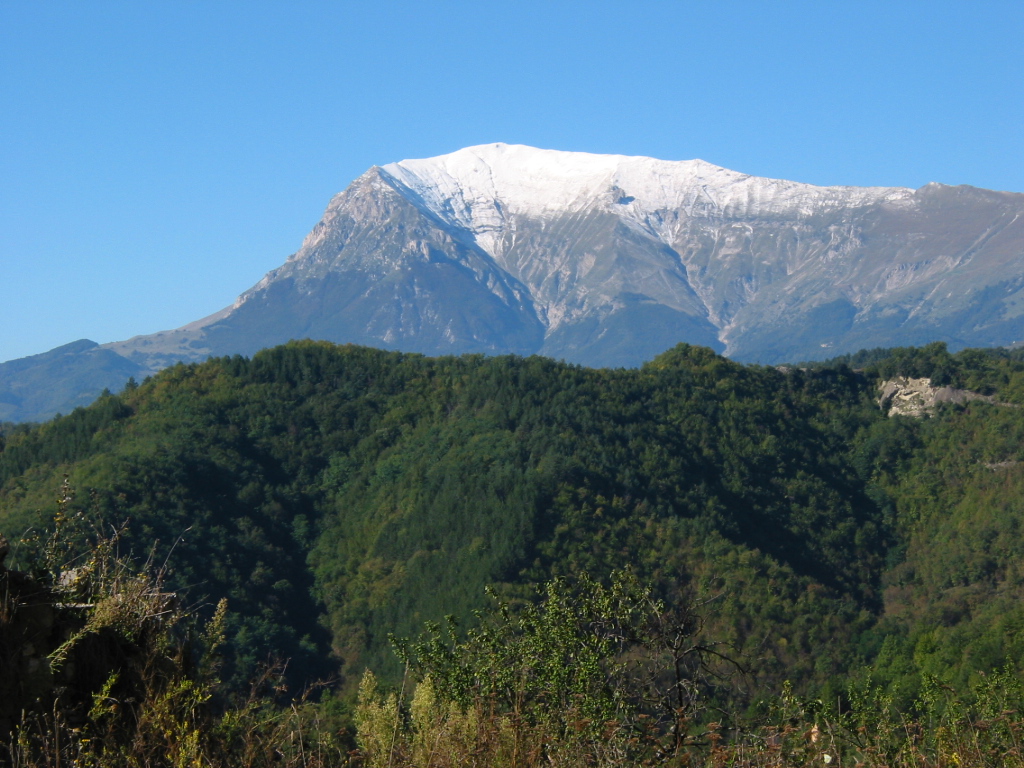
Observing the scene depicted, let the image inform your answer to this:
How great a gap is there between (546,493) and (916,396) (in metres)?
38.2

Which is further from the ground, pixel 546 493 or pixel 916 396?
pixel 546 493

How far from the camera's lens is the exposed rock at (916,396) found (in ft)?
259

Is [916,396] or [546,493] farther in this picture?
[916,396]

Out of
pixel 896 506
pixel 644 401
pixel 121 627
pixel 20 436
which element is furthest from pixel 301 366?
Answer: pixel 121 627

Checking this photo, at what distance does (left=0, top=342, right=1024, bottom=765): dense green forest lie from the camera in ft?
171

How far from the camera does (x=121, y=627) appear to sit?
24.7 ft

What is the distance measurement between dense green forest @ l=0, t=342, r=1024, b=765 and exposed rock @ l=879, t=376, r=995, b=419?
0.88 m

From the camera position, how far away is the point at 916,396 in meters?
82.1

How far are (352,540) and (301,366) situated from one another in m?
21.8

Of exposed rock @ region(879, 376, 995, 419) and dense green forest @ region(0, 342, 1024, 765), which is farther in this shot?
exposed rock @ region(879, 376, 995, 419)

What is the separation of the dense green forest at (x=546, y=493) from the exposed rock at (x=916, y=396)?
0.88 m

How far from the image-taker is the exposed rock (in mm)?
79000

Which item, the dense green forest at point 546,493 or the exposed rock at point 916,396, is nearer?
the dense green forest at point 546,493

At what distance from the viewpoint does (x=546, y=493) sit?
60.1 meters
